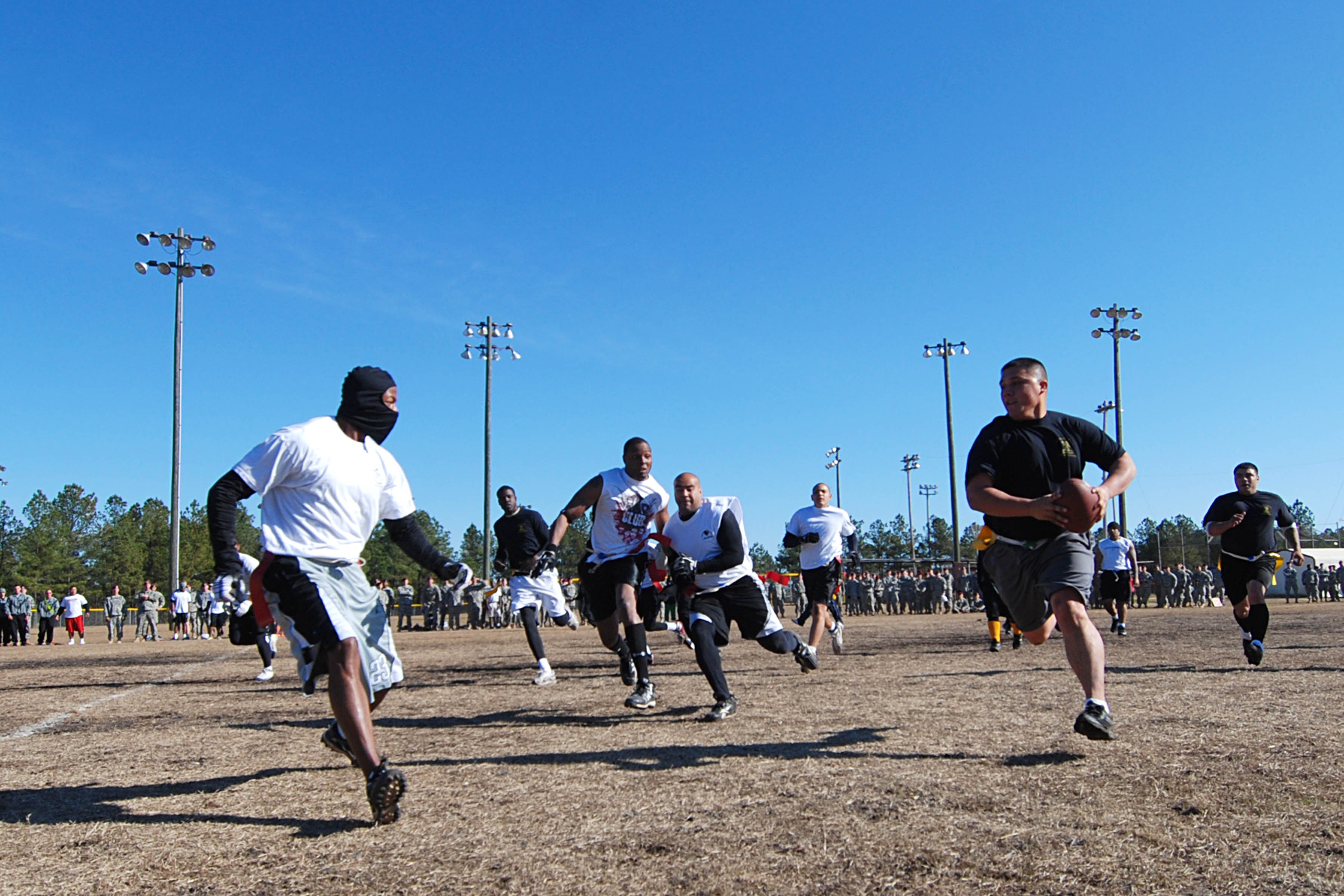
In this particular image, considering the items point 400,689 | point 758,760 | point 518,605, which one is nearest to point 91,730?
point 400,689

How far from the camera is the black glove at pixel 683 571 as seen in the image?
6465 millimetres

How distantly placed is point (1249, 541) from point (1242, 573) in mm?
316

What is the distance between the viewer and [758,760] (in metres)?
4.84

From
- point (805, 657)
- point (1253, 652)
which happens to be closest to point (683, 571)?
point (805, 657)

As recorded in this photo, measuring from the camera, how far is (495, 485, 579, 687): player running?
32.3ft

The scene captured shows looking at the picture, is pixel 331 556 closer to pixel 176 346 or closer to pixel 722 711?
pixel 722 711

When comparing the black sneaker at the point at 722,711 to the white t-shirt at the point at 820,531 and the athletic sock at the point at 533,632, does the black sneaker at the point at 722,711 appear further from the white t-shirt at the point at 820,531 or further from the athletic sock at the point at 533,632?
the white t-shirt at the point at 820,531

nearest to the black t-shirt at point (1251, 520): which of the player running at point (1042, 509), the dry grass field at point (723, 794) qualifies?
the dry grass field at point (723, 794)

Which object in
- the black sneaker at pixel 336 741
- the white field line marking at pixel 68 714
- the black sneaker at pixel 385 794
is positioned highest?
the black sneaker at pixel 336 741

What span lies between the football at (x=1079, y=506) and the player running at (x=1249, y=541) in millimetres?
5307

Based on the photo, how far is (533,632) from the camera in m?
9.87

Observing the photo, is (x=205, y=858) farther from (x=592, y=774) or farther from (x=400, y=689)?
(x=400, y=689)

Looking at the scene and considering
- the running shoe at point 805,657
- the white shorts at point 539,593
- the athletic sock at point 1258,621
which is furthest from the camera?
the white shorts at point 539,593

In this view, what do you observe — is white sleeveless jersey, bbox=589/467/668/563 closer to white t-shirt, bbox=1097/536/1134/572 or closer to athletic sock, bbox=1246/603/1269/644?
athletic sock, bbox=1246/603/1269/644
